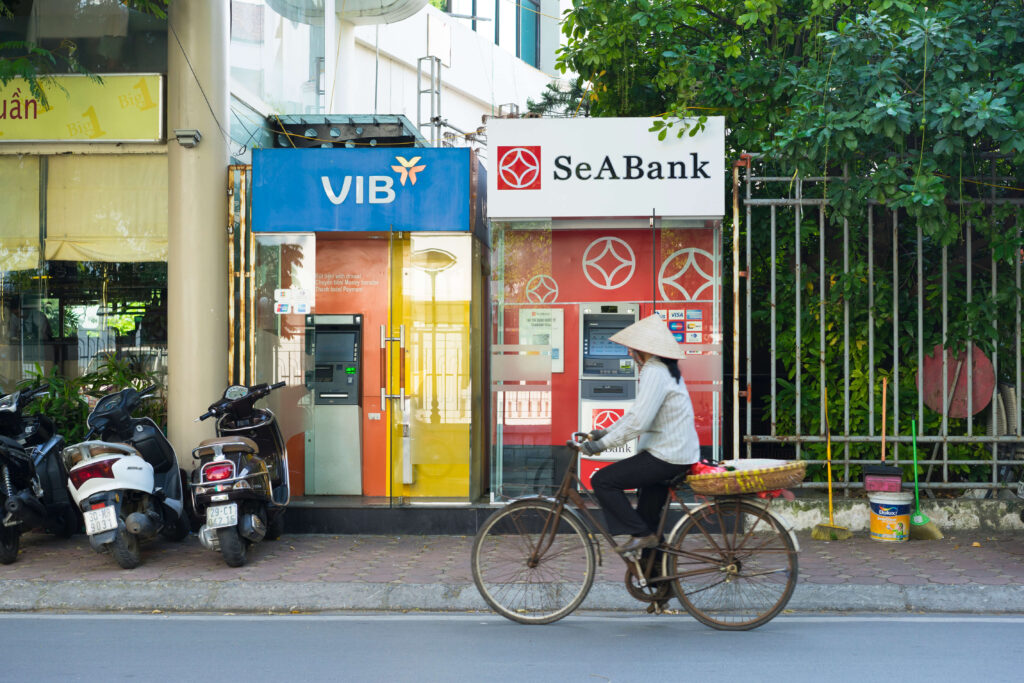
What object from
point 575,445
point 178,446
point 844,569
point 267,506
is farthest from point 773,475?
point 178,446

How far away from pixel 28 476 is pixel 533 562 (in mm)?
4083

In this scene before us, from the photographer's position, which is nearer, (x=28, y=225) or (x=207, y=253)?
(x=207, y=253)

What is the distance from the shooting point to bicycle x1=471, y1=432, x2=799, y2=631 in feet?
17.5

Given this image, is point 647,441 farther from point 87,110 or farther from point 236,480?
point 87,110

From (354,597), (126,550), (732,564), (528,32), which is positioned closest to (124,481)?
(126,550)

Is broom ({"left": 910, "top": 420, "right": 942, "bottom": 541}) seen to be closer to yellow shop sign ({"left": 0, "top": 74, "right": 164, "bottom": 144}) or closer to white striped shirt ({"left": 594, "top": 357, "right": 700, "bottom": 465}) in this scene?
white striped shirt ({"left": 594, "top": 357, "right": 700, "bottom": 465})

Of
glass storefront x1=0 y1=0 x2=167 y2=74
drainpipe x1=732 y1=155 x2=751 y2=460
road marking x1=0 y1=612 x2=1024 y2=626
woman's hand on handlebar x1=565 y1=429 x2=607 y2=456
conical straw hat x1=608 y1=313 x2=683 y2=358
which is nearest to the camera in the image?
woman's hand on handlebar x1=565 y1=429 x2=607 y2=456

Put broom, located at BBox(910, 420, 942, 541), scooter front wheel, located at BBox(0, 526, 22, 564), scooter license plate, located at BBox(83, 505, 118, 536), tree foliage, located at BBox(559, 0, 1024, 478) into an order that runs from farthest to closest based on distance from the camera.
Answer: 1. broom, located at BBox(910, 420, 942, 541)
2. tree foliage, located at BBox(559, 0, 1024, 478)
3. scooter front wheel, located at BBox(0, 526, 22, 564)
4. scooter license plate, located at BBox(83, 505, 118, 536)

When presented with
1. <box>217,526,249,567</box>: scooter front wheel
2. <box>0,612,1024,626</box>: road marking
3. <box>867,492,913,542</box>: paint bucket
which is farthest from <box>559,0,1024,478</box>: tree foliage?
<box>217,526,249,567</box>: scooter front wheel

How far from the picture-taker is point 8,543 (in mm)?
6961

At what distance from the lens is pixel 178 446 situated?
329 inches

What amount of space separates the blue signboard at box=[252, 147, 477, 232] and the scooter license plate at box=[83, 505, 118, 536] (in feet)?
9.46

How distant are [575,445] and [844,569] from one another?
8.38 feet

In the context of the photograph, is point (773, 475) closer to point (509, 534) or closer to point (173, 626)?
point (509, 534)
